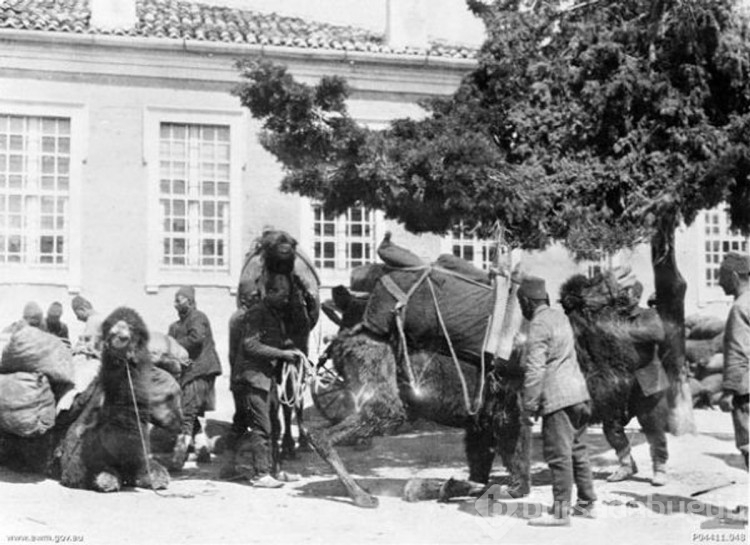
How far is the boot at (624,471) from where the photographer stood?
8.62 metres

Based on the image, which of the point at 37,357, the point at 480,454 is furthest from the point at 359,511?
the point at 37,357

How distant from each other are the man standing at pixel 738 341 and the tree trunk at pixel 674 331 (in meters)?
2.84

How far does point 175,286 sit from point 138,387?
8.09m

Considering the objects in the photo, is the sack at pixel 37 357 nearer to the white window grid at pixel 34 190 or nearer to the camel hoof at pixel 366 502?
the camel hoof at pixel 366 502

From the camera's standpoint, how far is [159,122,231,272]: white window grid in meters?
16.5

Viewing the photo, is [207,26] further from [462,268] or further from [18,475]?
[462,268]

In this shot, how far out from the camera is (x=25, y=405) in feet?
27.1

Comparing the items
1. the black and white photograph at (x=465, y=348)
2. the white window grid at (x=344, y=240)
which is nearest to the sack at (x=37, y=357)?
the black and white photograph at (x=465, y=348)

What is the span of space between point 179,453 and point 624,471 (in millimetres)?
4101

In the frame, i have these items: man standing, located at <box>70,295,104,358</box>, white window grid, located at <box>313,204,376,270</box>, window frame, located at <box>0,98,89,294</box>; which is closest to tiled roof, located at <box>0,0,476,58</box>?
window frame, located at <box>0,98,89,294</box>

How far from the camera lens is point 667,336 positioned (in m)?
10.9

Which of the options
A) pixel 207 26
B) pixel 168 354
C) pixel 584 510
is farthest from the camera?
pixel 207 26

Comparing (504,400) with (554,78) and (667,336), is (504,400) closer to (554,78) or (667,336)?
(554,78)

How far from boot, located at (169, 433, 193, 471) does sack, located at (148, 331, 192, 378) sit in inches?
24.1
